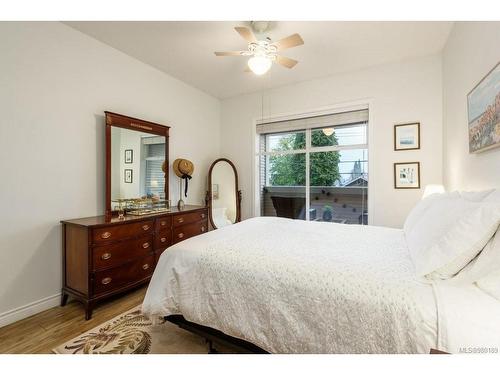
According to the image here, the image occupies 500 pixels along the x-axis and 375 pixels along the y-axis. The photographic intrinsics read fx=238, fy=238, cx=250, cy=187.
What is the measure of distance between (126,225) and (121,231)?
2.8 inches

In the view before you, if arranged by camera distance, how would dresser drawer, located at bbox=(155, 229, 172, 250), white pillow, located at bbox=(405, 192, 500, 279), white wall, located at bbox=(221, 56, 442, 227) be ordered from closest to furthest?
white pillow, located at bbox=(405, 192, 500, 279) < dresser drawer, located at bbox=(155, 229, 172, 250) < white wall, located at bbox=(221, 56, 442, 227)

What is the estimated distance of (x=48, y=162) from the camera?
217 centimetres

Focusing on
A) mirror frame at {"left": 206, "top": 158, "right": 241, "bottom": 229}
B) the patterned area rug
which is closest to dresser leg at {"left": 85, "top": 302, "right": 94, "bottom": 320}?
the patterned area rug

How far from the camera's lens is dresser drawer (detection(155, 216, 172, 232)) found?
2.63 m

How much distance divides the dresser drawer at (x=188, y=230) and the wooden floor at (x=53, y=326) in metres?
0.77

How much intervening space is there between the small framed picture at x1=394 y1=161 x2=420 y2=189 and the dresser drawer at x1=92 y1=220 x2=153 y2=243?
2.98 meters

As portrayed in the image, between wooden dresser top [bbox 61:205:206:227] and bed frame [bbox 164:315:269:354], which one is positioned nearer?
bed frame [bbox 164:315:269:354]

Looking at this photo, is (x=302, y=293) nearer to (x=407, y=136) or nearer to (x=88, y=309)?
(x=88, y=309)

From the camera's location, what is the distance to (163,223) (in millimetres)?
2701

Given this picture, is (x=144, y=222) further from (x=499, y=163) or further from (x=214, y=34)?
(x=499, y=163)

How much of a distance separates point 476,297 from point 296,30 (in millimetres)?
2432

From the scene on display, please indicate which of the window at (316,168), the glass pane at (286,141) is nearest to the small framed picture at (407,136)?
the window at (316,168)

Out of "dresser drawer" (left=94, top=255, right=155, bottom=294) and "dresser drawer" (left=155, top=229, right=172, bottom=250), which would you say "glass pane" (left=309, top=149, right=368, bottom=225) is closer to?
"dresser drawer" (left=155, top=229, right=172, bottom=250)
